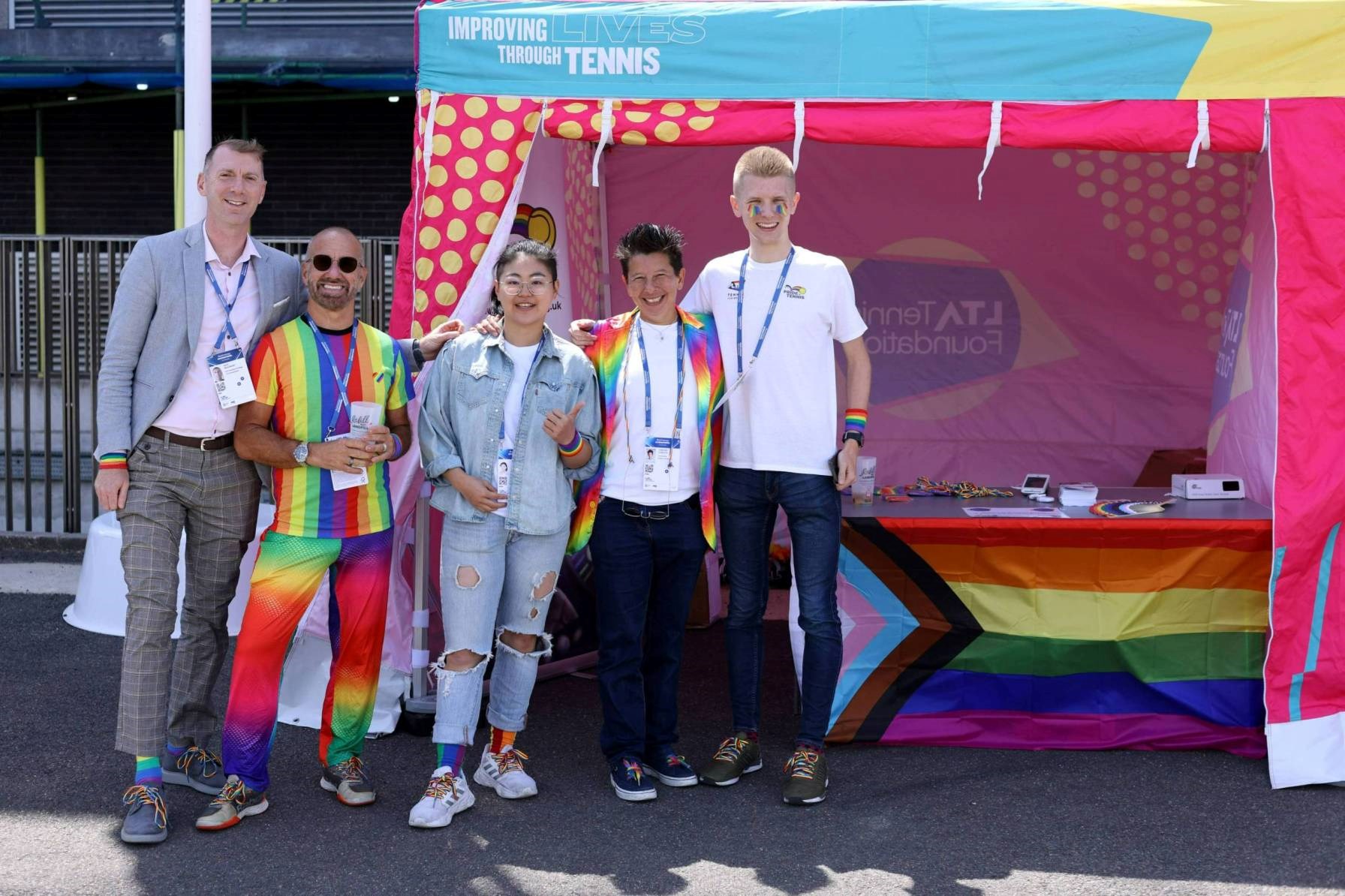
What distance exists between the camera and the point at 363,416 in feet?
11.4

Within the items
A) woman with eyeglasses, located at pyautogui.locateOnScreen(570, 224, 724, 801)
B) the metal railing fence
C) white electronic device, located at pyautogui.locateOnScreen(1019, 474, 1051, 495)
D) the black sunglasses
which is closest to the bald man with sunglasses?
the black sunglasses

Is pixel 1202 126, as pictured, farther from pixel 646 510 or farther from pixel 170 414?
pixel 170 414

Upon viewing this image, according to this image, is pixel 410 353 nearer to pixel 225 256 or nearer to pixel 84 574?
pixel 225 256

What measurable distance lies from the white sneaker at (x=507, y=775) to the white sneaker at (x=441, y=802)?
146 millimetres

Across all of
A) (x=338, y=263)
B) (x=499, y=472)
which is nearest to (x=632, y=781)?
(x=499, y=472)

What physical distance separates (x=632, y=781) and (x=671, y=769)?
0.47ft

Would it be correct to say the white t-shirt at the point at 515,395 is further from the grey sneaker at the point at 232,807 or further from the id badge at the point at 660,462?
the grey sneaker at the point at 232,807

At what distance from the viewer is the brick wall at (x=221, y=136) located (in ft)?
31.2

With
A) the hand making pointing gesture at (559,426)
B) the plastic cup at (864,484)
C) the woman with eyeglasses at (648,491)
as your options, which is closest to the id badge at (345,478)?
the hand making pointing gesture at (559,426)

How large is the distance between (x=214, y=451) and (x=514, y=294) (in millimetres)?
859

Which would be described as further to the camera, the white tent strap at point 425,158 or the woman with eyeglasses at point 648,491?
the white tent strap at point 425,158

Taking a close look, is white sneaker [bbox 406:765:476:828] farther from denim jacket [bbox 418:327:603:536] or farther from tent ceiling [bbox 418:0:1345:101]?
tent ceiling [bbox 418:0:1345:101]

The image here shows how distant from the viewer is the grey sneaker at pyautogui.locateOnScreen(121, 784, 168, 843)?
329cm

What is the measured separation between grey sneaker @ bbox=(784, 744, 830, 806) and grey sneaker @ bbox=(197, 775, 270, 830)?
1.39m
